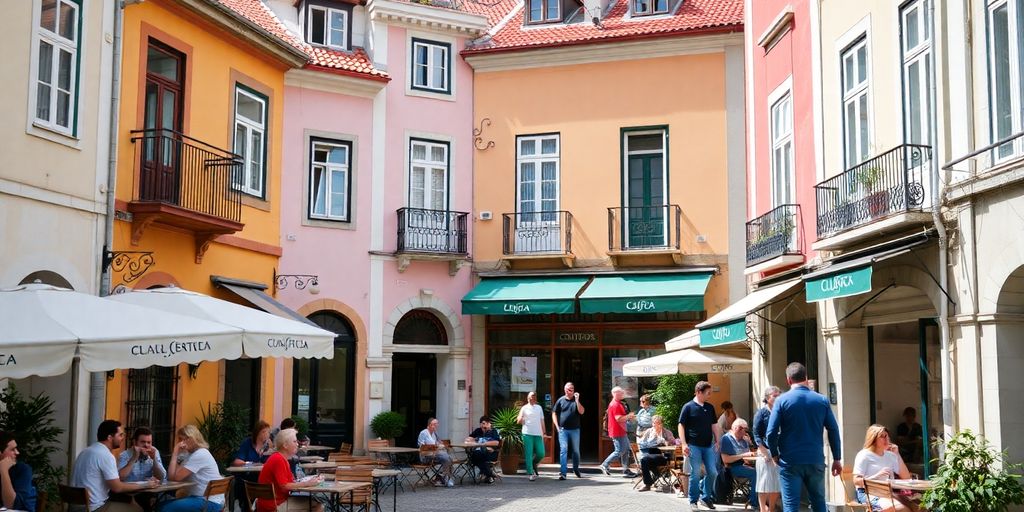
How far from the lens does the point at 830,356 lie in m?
14.1

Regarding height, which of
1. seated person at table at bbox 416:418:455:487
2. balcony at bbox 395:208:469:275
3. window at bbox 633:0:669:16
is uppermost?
window at bbox 633:0:669:16

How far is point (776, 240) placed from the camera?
15711 millimetres

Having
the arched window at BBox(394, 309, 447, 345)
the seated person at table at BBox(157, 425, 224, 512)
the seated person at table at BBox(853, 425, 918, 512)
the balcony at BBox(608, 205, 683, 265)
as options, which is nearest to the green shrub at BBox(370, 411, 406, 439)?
the arched window at BBox(394, 309, 447, 345)

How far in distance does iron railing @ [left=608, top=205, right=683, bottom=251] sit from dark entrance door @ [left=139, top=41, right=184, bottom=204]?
8999 millimetres

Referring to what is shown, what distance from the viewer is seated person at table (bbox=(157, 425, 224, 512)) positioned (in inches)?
408

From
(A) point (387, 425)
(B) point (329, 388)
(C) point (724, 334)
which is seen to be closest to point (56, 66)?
(C) point (724, 334)

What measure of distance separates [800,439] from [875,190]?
350cm

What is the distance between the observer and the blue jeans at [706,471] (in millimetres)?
14469

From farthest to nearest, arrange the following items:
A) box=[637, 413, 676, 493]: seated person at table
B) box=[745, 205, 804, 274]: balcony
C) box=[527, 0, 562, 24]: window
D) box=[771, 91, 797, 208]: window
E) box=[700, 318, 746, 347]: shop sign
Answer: box=[527, 0, 562, 24]: window < box=[637, 413, 676, 493]: seated person at table < box=[771, 91, 797, 208]: window < box=[745, 205, 804, 274]: balcony < box=[700, 318, 746, 347]: shop sign

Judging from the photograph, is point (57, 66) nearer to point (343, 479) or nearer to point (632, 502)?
point (343, 479)

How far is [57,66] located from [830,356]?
34.2ft

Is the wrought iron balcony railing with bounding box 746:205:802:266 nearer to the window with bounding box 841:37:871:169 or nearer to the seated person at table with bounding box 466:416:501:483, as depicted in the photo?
the window with bounding box 841:37:871:169

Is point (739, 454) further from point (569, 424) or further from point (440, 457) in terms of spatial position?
point (440, 457)

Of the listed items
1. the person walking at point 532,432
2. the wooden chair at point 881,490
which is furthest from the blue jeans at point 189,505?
the person walking at point 532,432
